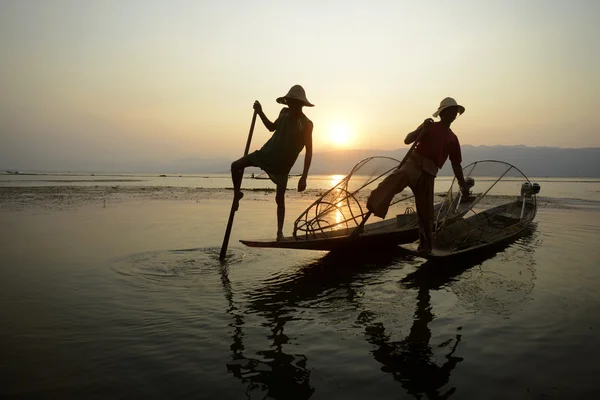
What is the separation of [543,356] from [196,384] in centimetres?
300

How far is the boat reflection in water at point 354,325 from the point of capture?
2.84 m

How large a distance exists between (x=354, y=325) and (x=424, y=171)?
10.7 feet

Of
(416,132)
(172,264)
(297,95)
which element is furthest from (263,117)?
(172,264)

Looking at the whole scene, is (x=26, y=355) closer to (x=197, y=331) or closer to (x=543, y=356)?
(x=197, y=331)

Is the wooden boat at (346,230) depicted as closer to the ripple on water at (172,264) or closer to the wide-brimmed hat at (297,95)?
the ripple on water at (172,264)

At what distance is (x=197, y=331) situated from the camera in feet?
12.3

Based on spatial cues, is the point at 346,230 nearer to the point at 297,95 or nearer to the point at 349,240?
the point at 349,240

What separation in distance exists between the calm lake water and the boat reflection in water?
0.05 feet

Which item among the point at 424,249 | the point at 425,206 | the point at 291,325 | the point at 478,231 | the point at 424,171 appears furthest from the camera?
the point at 478,231

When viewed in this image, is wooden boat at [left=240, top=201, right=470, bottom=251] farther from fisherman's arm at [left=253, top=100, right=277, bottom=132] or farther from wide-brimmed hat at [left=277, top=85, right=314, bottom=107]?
wide-brimmed hat at [left=277, top=85, right=314, bottom=107]

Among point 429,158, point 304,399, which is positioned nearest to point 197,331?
point 304,399

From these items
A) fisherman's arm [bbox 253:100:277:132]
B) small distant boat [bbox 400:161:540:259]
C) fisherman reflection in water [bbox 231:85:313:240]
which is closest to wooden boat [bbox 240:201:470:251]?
fisherman reflection in water [bbox 231:85:313:240]

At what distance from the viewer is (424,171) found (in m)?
6.26

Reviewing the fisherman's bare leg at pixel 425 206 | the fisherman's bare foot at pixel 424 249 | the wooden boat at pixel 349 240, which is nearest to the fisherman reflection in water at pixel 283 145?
the wooden boat at pixel 349 240
